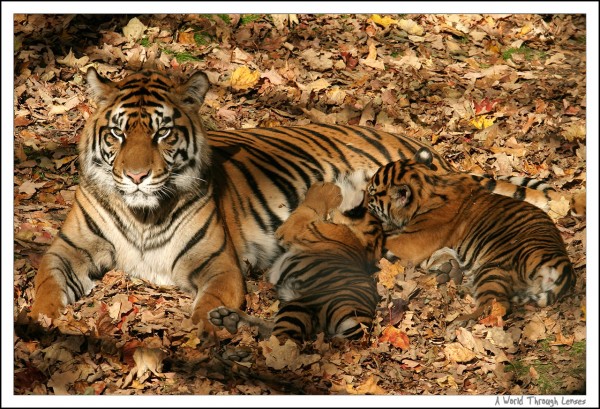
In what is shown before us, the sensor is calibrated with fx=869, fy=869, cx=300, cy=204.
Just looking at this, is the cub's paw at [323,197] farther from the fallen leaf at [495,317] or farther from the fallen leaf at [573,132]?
the fallen leaf at [573,132]

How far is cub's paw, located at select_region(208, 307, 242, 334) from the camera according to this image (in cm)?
506

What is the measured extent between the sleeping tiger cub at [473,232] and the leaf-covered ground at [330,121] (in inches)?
6.9

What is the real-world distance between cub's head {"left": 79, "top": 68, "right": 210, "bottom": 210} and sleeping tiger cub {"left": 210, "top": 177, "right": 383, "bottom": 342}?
2.69 feet

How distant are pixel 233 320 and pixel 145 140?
4.03 ft

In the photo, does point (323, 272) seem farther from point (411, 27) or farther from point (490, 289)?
point (411, 27)

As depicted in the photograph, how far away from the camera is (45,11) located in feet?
25.6

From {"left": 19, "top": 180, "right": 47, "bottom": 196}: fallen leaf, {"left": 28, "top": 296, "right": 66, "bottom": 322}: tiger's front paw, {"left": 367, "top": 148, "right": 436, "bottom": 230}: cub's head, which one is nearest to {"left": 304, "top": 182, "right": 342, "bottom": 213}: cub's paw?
Result: {"left": 367, "top": 148, "right": 436, "bottom": 230}: cub's head

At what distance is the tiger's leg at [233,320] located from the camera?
504 cm

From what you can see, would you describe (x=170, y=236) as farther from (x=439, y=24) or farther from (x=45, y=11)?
(x=439, y=24)

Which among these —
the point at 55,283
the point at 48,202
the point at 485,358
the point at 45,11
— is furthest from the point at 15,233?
the point at 485,358

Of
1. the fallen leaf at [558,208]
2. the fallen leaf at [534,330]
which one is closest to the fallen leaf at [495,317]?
the fallen leaf at [534,330]

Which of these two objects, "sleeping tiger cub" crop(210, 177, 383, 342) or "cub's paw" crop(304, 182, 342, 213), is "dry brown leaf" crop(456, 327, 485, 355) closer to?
"sleeping tiger cub" crop(210, 177, 383, 342)

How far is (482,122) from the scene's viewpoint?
25.8 feet

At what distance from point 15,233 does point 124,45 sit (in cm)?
Result: 308
